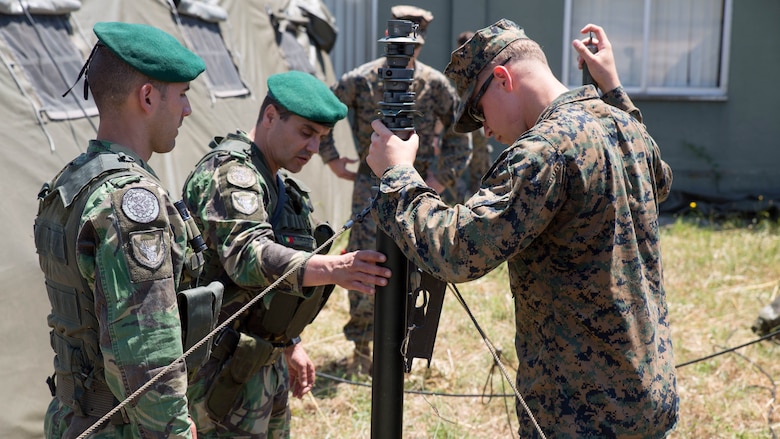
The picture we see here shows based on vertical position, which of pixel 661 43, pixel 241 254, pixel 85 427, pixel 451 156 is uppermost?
pixel 241 254

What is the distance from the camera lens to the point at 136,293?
2.03 m

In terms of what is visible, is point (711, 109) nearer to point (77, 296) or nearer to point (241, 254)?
point (241, 254)

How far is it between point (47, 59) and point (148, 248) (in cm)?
319

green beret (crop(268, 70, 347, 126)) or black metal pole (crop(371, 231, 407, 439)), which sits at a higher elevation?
green beret (crop(268, 70, 347, 126))

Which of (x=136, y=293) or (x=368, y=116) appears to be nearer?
(x=136, y=293)

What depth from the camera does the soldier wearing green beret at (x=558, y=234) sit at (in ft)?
6.74

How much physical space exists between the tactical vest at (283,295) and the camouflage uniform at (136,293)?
910 millimetres

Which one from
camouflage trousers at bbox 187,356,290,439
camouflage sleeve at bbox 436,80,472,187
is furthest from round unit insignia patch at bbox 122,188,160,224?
camouflage sleeve at bbox 436,80,472,187

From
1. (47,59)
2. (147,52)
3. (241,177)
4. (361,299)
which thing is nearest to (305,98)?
(241,177)

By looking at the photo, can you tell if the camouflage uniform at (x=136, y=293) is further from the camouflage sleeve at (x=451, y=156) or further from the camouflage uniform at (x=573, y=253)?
the camouflage sleeve at (x=451, y=156)

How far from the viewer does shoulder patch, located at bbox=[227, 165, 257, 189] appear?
286 centimetres

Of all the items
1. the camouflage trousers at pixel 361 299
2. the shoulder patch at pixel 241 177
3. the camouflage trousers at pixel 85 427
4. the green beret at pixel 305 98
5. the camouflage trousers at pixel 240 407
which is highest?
the green beret at pixel 305 98

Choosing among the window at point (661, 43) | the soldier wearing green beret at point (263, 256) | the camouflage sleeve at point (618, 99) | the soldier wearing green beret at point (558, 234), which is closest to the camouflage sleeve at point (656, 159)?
the camouflage sleeve at point (618, 99)

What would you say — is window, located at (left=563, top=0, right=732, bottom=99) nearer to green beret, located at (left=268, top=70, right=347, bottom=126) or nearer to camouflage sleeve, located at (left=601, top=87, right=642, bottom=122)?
green beret, located at (left=268, top=70, right=347, bottom=126)
